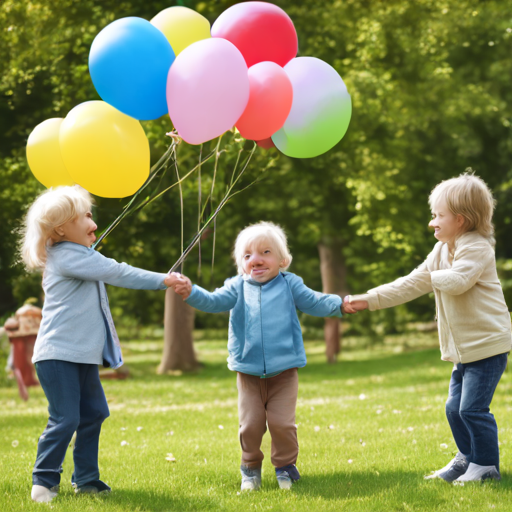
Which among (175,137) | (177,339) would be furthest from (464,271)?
(177,339)

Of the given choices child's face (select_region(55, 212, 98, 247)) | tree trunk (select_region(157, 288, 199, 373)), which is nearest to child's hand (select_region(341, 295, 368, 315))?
child's face (select_region(55, 212, 98, 247))

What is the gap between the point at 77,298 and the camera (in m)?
4.14

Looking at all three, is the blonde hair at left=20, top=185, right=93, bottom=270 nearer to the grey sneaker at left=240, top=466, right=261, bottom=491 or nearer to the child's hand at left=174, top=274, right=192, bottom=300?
the child's hand at left=174, top=274, right=192, bottom=300

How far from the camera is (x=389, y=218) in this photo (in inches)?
595

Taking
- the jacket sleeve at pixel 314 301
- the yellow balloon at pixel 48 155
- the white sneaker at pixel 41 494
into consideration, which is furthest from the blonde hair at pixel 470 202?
the white sneaker at pixel 41 494

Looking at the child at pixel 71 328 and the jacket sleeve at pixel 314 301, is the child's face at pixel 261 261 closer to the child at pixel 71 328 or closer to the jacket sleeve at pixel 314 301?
the jacket sleeve at pixel 314 301

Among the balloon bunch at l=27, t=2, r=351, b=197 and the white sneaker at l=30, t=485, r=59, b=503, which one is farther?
the balloon bunch at l=27, t=2, r=351, b=197

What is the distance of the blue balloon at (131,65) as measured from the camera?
412 centimetres

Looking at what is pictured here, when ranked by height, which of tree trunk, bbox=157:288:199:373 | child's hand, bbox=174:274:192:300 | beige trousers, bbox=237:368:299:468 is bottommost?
tree trunk, bbox=157:288:199:373

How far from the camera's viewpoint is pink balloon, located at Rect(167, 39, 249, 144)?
4.06 metres

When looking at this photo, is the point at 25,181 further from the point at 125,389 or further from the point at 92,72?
the point at 92,72

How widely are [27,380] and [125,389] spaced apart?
171cm

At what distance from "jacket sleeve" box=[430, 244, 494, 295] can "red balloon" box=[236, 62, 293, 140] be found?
137cm

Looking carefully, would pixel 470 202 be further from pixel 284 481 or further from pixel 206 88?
pixel 284 481
